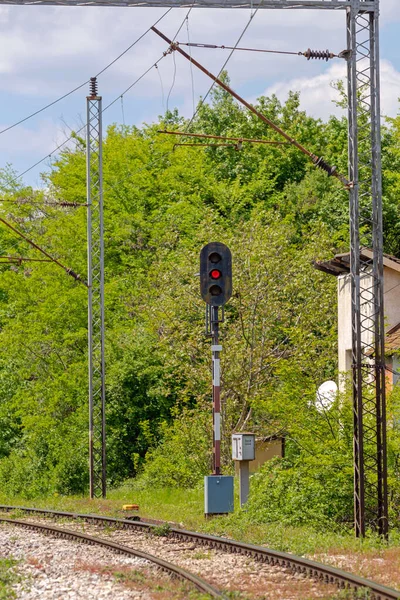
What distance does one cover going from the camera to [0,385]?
128ft

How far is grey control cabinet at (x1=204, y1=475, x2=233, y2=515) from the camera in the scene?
17984 millimetres

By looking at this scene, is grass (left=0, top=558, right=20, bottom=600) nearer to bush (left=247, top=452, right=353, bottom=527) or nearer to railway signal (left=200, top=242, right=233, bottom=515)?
railway signal (left=200, top=242, right=233, bottom=515)

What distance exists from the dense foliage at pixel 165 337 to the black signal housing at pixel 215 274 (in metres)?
3.06

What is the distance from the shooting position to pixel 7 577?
39.3 ft

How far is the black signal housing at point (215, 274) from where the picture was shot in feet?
59.4

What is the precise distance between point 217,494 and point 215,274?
369 centimetres

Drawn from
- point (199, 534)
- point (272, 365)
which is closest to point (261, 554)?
point (199, 534)

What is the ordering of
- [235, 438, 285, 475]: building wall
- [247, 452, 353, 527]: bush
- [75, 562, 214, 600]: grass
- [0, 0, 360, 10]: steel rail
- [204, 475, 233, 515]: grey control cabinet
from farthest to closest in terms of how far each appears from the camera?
1. [235, 438, 285, 475]: building wall
2. [247, 452, 353, 527]: bush
3. [204, 475, 233, 515]: grey control cabinet
4. [0, 0, 360, 10]: steel rail
5. [75, 562, 214, 600]: grass

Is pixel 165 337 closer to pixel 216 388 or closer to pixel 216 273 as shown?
pixel 216 388

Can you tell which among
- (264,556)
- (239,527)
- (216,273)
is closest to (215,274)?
(216,273)

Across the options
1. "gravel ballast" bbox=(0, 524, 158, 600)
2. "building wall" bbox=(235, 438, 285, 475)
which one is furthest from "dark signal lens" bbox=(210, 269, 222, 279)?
"building wall" bbox=(235, 438, 285, 475)

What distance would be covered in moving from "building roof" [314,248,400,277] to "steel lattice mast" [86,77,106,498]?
6106 millimetres

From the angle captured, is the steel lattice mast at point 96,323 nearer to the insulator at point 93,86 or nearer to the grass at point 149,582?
the insulator at point 93,86

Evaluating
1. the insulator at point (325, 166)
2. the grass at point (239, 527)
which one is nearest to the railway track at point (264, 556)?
the grass at point (239, 527)
